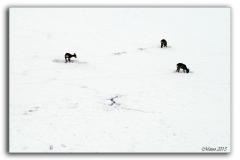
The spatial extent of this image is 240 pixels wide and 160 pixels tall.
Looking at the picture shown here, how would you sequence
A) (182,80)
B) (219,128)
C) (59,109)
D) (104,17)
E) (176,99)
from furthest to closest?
(104,17), (182,80), (176,99), (59,109), (219,128)

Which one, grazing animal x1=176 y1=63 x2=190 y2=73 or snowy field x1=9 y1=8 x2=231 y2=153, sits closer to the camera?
snowy field x1=9 y1=8 x2=231 y2=153

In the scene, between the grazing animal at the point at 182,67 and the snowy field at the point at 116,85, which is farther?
the grazing animal at the point at 182,67

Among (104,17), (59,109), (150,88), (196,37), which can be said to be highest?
(104,17)

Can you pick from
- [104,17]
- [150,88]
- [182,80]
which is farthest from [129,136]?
[104,17]

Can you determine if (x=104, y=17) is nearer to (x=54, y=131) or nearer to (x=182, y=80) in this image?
(x=182, y=80)

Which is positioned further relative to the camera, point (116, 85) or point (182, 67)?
point (182, 67)

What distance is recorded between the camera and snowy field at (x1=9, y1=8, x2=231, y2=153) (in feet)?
43.5

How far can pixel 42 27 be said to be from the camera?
32.2 metres

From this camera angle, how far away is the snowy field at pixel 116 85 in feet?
43.5

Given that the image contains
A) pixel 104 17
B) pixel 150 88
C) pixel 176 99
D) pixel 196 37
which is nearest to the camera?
pixel 176 99

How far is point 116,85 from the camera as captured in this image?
19.7 meters

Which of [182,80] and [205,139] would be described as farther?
[182,80]

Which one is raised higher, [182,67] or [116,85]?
[182,67]

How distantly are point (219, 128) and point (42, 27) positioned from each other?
24.0 metres
